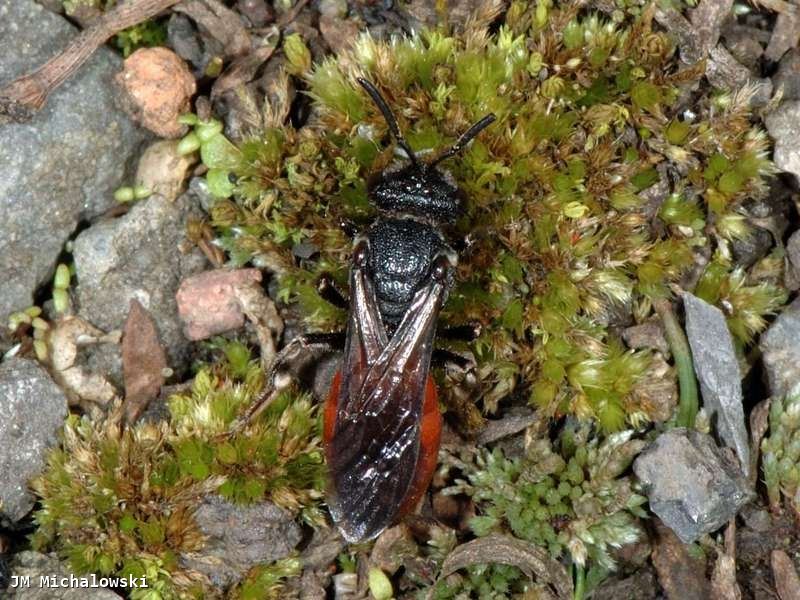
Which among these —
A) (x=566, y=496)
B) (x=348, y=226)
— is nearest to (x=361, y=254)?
(x=348, y=226)

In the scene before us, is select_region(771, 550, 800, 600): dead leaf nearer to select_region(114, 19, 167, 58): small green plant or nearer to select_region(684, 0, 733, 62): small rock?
select_region(684, 0, 733, 62): small rock

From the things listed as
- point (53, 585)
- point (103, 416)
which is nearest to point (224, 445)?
point (103, 416)

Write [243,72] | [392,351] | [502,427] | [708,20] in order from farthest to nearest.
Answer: [243,72], [708,20], [502,427], [392,351]

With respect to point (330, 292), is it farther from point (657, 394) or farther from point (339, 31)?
point (657, 394)

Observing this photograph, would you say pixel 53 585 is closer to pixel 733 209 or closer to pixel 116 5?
pixel 116 5

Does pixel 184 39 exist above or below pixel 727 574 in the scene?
above

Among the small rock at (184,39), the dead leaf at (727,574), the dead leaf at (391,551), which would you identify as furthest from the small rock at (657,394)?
the small rock at (184,39)

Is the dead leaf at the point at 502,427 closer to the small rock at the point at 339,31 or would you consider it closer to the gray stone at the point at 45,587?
the gray stone at the point at 45,587
